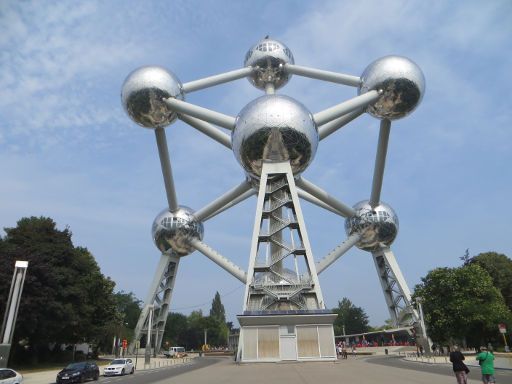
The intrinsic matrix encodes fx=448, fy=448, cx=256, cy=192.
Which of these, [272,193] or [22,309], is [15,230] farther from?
[272,193]

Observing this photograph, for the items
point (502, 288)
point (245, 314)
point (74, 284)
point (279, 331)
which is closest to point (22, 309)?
point (74, 284)

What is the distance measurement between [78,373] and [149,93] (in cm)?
1786

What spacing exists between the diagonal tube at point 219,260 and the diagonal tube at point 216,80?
13.0 meters

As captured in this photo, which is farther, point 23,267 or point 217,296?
point 217,296

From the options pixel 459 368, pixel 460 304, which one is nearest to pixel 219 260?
pixel 460 304

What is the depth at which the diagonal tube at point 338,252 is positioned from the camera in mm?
35494

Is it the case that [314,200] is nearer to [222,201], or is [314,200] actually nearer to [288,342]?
[222,201]

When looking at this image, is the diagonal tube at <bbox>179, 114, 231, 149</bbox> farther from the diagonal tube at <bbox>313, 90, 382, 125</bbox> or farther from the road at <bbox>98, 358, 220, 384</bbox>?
the road at <bbox>98, 358, 220, 384</bbox>

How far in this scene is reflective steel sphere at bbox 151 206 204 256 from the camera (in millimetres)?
37438

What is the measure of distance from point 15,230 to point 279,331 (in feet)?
67.9

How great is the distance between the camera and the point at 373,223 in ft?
124

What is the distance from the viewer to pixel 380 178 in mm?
34312

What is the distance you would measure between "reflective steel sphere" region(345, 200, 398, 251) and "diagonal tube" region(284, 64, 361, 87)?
11.1 metres

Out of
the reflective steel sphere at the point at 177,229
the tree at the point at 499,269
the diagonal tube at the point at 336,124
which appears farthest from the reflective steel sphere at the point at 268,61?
the tree at the point at 499,269
